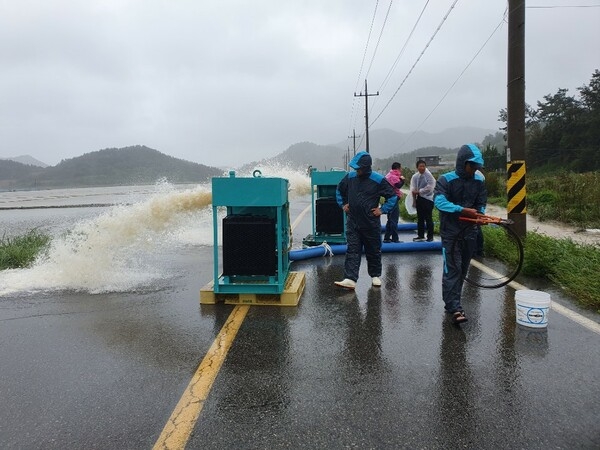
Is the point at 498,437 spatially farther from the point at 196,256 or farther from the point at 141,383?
the point at 196,256

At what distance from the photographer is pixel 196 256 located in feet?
30.1

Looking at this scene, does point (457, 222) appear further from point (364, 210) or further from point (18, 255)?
point (18, 255)

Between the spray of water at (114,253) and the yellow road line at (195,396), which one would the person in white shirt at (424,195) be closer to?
the spray of water at (114,253)

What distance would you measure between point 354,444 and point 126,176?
18032 cm

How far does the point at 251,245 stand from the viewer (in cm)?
555

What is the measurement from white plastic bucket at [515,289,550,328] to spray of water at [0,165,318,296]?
3.62m

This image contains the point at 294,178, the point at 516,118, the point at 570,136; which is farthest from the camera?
the point at 570,136

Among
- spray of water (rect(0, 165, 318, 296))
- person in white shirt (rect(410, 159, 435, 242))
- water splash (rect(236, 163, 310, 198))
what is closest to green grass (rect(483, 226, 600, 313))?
person in white shirt (rect(410, 159, 435, 242))

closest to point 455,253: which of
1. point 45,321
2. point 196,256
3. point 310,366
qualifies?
point 310,366

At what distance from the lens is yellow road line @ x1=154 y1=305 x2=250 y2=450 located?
2.73m

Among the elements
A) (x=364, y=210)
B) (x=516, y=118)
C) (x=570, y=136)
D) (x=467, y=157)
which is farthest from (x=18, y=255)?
(x=570, y=136)

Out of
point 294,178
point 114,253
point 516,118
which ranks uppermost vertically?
point 516,118

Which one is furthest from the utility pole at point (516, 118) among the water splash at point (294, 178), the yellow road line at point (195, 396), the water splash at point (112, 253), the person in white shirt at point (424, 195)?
the water splash at point (294, 178)

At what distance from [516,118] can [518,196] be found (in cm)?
150
